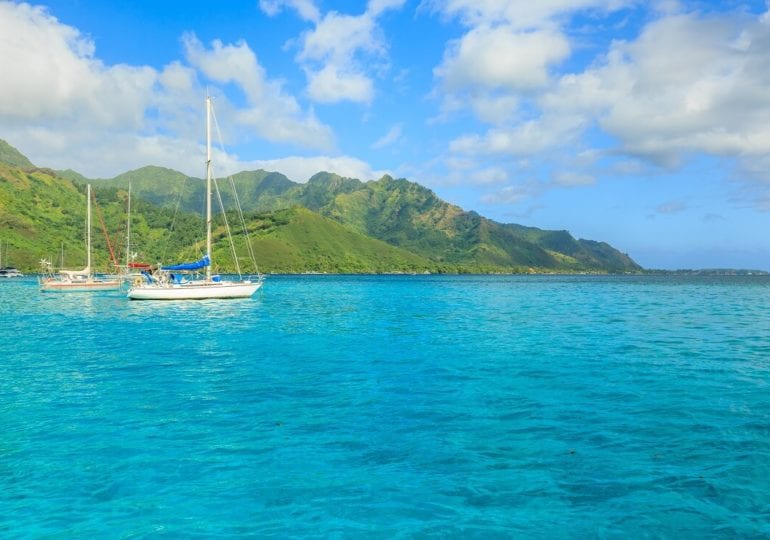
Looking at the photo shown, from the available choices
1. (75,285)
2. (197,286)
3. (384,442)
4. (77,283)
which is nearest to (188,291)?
(197,286)

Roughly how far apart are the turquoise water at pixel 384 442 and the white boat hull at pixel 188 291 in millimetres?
36770

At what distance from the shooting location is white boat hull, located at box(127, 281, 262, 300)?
68625mm

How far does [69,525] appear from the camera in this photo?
994 centimetres

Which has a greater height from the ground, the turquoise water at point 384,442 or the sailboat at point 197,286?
the sailboat at point 197,286

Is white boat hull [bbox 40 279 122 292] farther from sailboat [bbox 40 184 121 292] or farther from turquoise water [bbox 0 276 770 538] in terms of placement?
turquoise water [bbox 0 276 770 538]

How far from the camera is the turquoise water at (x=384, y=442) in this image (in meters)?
10.3

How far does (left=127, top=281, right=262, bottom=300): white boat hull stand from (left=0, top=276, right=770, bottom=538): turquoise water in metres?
36.8

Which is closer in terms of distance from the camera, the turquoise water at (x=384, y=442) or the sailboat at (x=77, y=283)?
the turquoise water at (x=384, y=442)

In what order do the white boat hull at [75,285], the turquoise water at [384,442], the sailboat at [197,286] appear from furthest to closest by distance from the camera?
the white boat hull at [75,285]
the sailboat at [197,286]
the turquoise water at [384,442]

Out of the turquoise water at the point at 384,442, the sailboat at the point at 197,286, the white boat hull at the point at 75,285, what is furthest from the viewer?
the white boat hull at the point at 75,285

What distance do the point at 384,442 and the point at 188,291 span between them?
58995 mm

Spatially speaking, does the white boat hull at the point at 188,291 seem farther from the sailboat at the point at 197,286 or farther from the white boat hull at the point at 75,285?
the white boat hull at the point at 75,285

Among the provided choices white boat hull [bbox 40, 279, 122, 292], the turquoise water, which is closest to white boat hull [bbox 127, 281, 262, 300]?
white boat hull [bbox 40, 279, 122, 292]

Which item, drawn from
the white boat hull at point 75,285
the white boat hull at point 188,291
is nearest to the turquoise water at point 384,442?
the white boat hull at point 188,291
